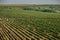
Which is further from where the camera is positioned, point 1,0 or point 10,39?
point 1,0

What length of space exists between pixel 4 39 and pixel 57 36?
3.28 m

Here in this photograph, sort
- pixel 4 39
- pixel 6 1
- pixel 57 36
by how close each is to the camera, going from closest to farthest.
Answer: pixel 4 39
pixel 57 36
pixel 6 1

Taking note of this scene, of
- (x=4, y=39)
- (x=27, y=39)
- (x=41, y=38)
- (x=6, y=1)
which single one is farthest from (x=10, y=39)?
(x=6, y=1)

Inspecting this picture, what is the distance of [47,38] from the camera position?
1028cm

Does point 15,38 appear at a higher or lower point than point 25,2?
higher

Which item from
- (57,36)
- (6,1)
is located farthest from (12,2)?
(57,36)

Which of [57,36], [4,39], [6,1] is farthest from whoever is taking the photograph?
[6,1]

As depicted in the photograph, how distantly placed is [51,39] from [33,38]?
110 centimetres

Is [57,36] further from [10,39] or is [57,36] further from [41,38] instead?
[10,39]

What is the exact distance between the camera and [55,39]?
9984 mm

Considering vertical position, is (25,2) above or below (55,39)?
below

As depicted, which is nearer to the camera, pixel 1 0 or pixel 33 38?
pixel 33 38

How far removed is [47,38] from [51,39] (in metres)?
0.42

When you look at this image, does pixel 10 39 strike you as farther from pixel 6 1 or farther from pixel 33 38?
pixel 6 1
